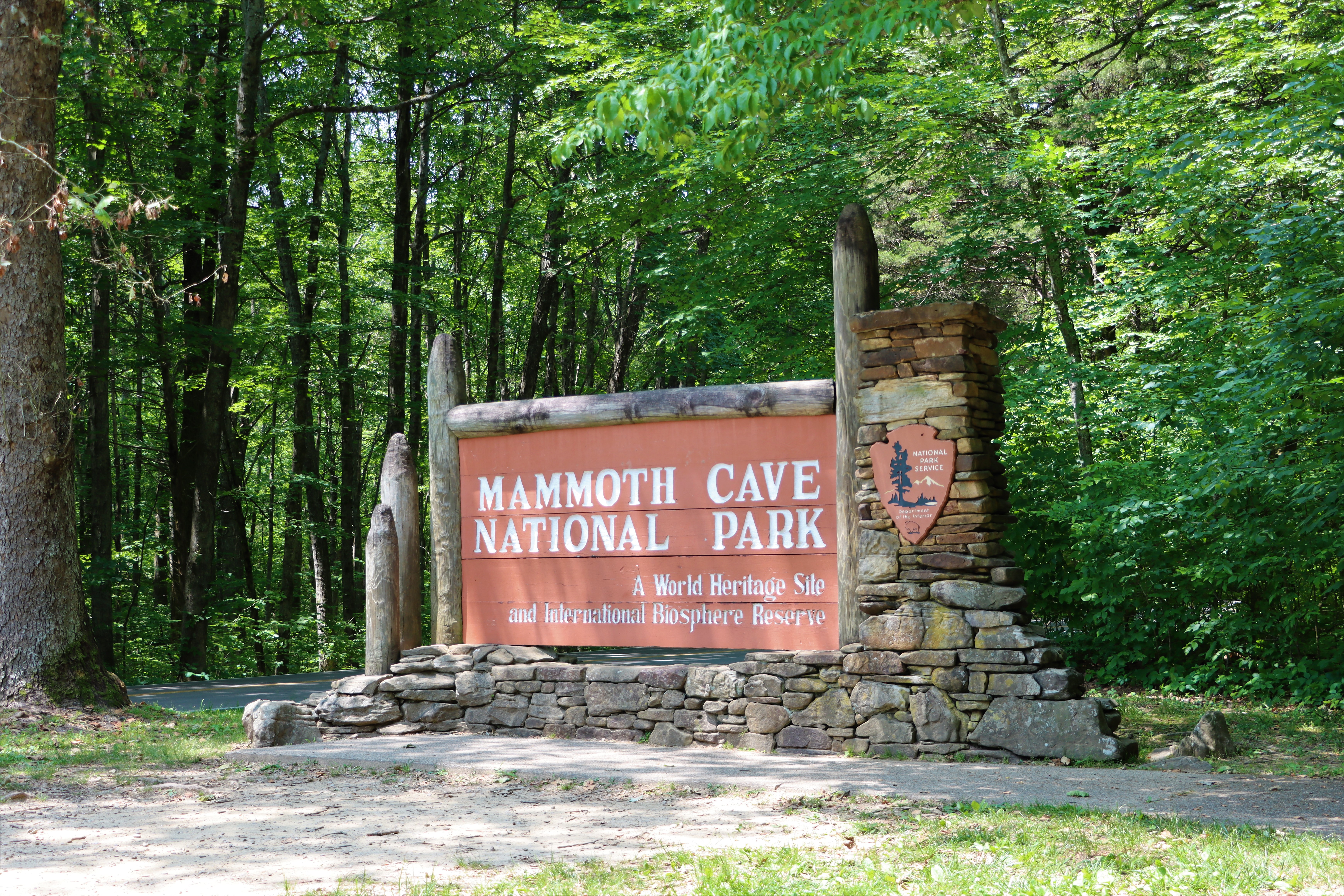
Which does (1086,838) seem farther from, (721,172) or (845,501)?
(721,172)

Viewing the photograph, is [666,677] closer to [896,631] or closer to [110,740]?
[896,631]

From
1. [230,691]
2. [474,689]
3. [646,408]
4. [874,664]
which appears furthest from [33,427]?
[874,664]

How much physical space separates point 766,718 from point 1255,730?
13.0 ft

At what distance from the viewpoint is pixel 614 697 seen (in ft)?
24.2

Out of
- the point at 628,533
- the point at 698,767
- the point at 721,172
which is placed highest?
the point at 721,172

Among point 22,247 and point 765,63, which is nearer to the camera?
point 765,63

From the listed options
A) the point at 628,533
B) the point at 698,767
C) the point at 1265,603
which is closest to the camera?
the point at 698,767

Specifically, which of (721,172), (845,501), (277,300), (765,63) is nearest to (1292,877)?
(845,501)

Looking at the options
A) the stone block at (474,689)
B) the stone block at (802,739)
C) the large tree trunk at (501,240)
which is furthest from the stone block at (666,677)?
the large tree trunk at (501,240)

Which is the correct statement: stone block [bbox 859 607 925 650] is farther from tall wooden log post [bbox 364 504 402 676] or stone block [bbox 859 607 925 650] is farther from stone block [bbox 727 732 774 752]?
tall wooden log post [bbox 364 504 402 676]

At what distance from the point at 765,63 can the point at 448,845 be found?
502cm

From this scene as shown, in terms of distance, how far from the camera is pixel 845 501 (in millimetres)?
6816

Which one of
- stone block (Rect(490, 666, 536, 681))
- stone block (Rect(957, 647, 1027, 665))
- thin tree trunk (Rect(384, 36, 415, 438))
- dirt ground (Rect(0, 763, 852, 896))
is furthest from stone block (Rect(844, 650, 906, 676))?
thin tree trunk (Rect(384, 36, 415, 438))

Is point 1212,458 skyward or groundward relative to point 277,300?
groundward
